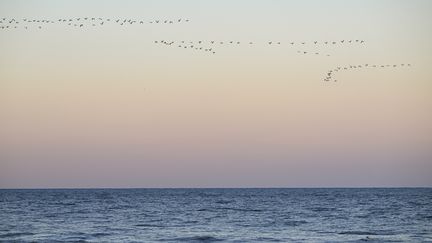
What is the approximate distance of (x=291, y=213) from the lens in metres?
77.4

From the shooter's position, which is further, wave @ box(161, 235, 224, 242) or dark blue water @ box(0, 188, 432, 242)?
dark blue water @ box(0, 188, 432, 242)

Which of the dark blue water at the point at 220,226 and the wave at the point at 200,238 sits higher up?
the dark blue water at the point at 220,226

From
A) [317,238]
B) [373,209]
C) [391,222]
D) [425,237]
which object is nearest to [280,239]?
[317,238]

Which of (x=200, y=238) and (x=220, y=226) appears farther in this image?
(x=220, y=226)

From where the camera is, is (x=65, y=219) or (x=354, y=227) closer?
(x=354, y=227)

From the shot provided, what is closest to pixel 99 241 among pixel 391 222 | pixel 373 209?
pixel 391 222

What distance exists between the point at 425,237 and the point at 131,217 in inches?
1087

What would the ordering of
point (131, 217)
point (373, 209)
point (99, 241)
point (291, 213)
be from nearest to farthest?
point (99, 241) → point (131, 217) → point (291, 213) → point (373, 209)

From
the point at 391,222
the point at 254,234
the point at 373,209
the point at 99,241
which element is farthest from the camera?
the point at 373,209

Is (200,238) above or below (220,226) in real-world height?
below

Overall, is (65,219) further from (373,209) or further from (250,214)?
(373,209)

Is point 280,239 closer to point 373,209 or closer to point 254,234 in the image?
point 254,234

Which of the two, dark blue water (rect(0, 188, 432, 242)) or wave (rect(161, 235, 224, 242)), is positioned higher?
dark blue water (rect(0, 188, 432, 242))

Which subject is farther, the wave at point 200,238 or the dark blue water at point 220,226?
the dark blue water at point 220,226
